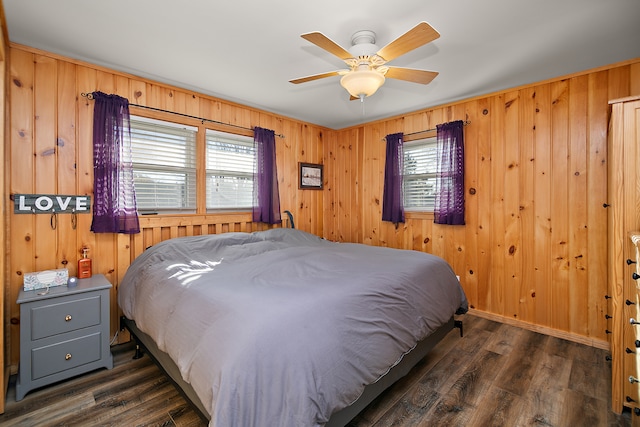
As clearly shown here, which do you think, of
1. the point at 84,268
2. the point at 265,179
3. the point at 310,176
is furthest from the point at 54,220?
the point at 310,176

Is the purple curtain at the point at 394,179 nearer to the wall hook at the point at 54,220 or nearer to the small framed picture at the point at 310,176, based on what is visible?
the small framed picture at the point at 310,176

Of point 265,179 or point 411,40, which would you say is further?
point 265,179

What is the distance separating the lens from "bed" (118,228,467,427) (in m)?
1.18

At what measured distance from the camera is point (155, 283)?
80.5 inches

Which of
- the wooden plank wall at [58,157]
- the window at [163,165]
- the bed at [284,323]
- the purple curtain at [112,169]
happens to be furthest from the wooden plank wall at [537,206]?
the purple curtain at [112,169]

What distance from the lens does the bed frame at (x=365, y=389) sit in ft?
4.88

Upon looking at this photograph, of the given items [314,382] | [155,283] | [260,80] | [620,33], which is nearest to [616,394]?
[314,382]

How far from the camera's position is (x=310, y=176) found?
14.3 ft

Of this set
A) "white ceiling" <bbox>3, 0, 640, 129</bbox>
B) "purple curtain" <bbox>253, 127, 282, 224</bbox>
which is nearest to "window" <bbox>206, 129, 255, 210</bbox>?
"purple curtain" <bbox>253, 127, 282, 224</bbox>

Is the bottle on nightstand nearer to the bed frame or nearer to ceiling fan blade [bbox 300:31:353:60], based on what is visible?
the bed frame

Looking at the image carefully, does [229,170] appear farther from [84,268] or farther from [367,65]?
[367,65]

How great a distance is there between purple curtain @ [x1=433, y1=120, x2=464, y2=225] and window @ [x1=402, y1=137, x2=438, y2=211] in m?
0.18

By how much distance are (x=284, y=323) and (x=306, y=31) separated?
1936 mm

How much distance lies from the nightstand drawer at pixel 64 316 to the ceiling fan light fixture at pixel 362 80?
2.40m
